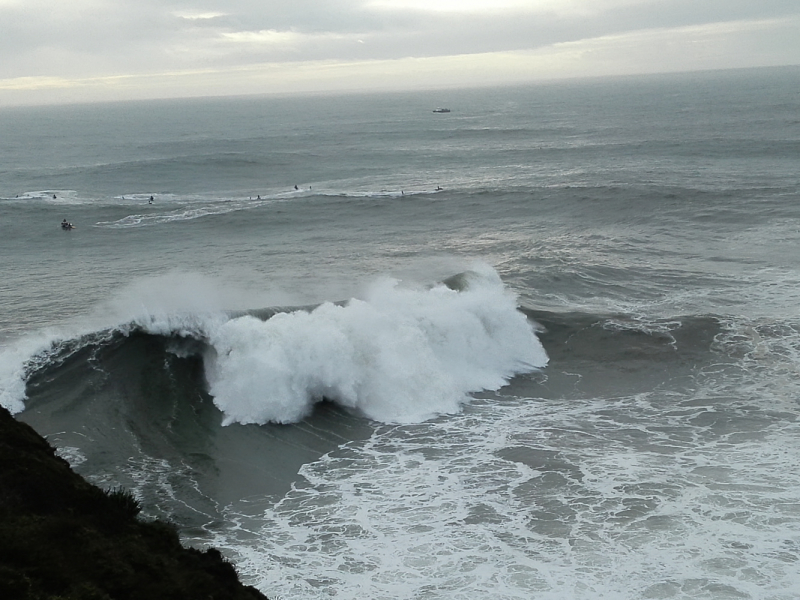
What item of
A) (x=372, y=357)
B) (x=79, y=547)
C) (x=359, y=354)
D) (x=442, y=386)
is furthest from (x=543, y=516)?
(x=359, y=354)

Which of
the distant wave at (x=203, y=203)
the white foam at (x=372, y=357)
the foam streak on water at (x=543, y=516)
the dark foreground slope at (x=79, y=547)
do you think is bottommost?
the foam streak on water at (x=543, y=516)

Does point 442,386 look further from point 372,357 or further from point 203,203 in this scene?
point 203,203

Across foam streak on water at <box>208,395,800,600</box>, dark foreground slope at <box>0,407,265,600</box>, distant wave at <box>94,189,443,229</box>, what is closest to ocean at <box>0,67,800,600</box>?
foam streak on water at <box>208,395,800,600</box>

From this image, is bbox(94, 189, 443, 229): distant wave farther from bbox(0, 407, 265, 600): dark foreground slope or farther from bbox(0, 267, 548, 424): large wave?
bbox(0, 407, 265, 600): dark foreground slope

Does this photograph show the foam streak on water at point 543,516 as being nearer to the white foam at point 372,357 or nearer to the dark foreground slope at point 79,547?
the white foam at point 372,357

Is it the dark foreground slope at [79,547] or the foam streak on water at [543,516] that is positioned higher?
the dark foreground slope at [79,547]

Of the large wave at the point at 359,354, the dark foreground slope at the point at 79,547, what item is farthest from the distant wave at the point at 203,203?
the dark foreground slope at the point at 79,547

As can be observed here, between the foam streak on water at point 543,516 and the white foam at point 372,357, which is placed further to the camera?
the white foam at point 372,357
